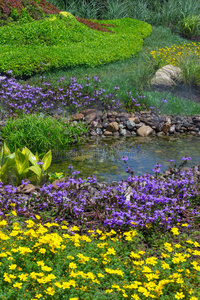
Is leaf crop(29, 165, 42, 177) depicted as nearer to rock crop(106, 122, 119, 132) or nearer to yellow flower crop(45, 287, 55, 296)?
yellow flower crop(45, 287, 55, 296)

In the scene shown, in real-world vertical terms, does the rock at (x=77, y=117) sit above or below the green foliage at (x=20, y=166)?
below

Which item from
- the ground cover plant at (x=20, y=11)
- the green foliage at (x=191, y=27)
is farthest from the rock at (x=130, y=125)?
the green foliage at (x=191, y=27)

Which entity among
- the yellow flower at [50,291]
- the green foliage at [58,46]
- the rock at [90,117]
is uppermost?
the yellow flower at [50,291]

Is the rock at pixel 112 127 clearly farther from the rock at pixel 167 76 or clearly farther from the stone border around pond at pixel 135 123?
the rock at pixel 167 76

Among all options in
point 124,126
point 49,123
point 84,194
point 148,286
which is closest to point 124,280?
point 148,286

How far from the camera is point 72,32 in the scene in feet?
50.4

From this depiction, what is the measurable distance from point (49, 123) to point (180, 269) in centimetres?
422

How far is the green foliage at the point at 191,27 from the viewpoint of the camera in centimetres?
1980

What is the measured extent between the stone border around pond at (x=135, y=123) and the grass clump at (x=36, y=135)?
1511 millimetres

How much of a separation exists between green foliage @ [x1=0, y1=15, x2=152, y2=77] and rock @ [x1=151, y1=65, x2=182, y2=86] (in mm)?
2651

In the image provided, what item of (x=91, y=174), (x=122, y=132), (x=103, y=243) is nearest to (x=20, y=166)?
(x=91, y=174)

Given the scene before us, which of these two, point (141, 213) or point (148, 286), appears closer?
point (148, 286)

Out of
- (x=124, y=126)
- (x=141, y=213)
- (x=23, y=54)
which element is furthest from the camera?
(x=23, y=54)

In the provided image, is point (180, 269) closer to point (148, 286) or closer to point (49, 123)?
point (148, 286)
